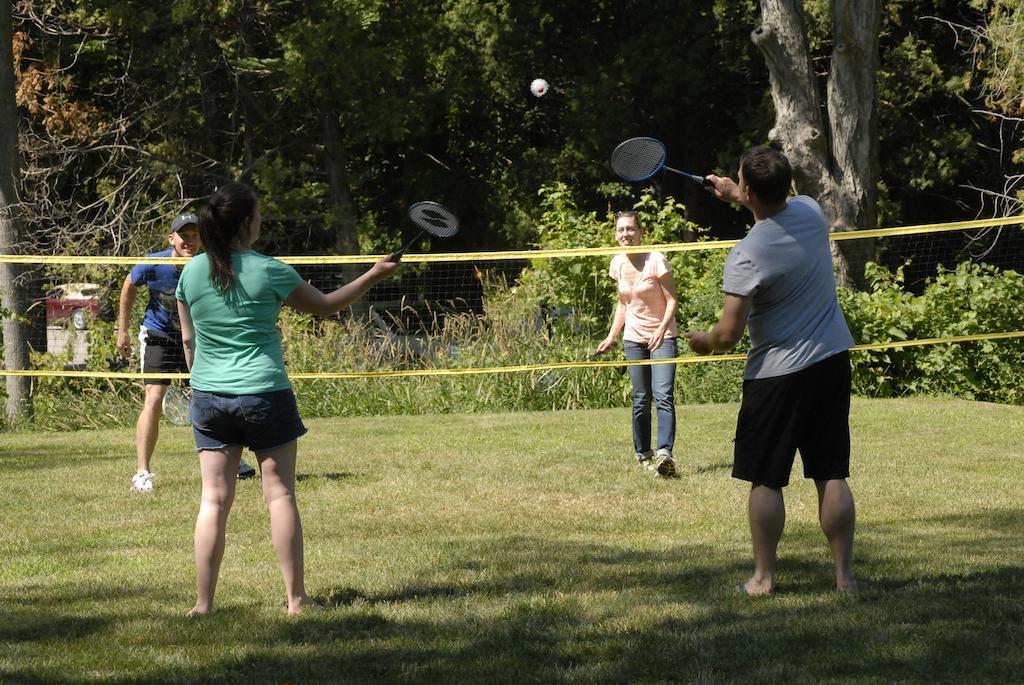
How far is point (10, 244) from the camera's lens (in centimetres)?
1577

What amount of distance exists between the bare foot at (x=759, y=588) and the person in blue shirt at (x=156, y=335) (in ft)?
15.6

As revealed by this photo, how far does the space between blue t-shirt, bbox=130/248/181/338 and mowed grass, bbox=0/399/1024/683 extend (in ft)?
3.65

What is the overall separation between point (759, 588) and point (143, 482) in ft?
16.3

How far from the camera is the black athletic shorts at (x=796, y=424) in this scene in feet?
18.1

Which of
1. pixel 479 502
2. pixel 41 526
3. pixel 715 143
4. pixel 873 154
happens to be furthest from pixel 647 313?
pixel 715 143

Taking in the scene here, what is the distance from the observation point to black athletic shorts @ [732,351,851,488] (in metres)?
5.53

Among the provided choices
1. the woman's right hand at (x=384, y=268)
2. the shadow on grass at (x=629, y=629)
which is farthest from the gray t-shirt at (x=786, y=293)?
the woman's right hand at (x=384, y=268)

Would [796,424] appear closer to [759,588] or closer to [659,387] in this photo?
[759,588]

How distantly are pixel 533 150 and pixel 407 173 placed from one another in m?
3.66

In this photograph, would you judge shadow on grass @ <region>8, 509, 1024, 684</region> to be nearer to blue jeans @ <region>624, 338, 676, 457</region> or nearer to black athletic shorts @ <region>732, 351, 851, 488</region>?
black athletic shorts @ <region>732, 351, 851, 488</region>

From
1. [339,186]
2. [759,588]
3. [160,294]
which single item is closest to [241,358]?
[759,588]

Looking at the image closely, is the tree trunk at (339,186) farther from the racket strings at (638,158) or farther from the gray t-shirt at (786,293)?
the gray t-shirt at (786,293)

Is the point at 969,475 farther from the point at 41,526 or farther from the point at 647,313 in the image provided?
the point at 41,526

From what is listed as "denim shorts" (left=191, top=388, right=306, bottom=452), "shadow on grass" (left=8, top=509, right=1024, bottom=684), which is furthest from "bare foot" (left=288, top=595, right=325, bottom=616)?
"denim shorts" (left=191, top=388, right=306, bottom=452)
